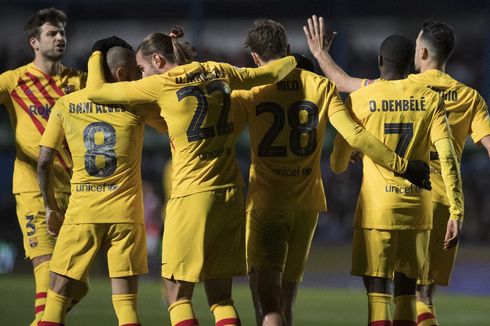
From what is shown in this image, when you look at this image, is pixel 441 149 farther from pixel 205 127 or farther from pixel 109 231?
pixel 109 231

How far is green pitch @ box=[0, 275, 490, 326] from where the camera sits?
529 inches

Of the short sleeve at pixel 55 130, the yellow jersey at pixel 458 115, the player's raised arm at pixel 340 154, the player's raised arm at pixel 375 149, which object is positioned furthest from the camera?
the yellow jersey at pixel 458 115

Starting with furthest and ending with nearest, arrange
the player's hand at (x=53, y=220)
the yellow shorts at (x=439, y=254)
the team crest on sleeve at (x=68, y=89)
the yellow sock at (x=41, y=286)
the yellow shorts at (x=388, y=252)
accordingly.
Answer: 1. the team crest on sleeve at (x=68, y=89)
2. the yellow sock at (x=41, y=286)
3. the yellow shorts at (x=439, y=254)
4. the player's hand at (x=53, y=220)
5. the yellow shorts at (x=388, y=252)

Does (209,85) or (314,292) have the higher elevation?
(209,85)

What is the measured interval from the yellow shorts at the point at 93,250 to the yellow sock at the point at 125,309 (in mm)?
169

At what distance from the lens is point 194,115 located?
7.29 metres

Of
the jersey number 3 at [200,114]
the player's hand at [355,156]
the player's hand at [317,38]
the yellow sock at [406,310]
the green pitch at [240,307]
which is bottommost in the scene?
the green pitch at [240,307]

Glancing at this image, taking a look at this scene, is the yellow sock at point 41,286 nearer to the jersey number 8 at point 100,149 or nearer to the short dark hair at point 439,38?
the jersey number 8 at point 100,149

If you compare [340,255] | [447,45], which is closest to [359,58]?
[340,255]

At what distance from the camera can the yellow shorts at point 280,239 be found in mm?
7723

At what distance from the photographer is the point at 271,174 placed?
782 centimetres

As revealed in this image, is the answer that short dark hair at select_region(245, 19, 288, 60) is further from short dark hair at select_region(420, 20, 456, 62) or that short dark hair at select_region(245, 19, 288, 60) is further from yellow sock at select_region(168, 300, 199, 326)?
yellow sock at select_region(168, 300, 199, 326)

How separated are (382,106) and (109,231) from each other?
7.16ft

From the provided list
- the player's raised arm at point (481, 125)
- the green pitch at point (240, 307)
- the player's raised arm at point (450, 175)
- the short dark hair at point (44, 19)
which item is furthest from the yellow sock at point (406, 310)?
the green pitch at point (240, 307)
